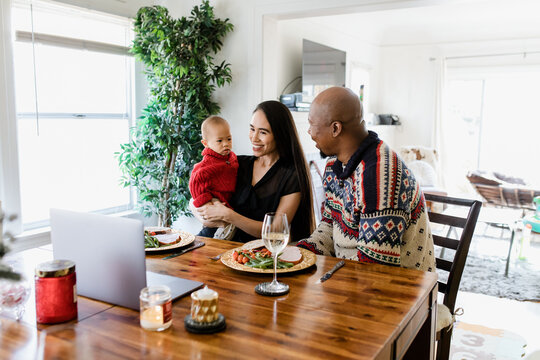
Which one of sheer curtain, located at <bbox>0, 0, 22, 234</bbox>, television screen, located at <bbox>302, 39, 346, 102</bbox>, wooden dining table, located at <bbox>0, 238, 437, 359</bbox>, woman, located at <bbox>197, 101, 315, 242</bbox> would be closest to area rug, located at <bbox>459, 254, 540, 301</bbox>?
woman, located at <bbox>197, 101, 315, 242</bbox>

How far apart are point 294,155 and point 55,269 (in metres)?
1.40

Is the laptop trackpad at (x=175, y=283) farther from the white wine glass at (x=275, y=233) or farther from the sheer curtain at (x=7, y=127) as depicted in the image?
the sheer curtain at (x=7, y=127)

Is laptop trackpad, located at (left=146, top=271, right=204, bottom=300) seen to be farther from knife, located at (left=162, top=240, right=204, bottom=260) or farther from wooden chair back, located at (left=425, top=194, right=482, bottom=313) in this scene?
wooden chair back, located at (left=425, top=194, right=482, bottom=313)

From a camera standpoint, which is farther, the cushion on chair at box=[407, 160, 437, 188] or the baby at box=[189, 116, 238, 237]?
the cushion on chair at box=[407, 160, 437, 188]

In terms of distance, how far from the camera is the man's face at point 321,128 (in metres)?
1.73

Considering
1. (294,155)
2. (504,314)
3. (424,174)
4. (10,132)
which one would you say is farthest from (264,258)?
(424,174)

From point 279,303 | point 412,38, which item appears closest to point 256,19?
point 279,303

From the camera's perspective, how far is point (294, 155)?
2.27 metres

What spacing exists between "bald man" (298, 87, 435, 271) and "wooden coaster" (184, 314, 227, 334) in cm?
68

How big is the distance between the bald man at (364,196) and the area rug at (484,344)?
1.21 metres

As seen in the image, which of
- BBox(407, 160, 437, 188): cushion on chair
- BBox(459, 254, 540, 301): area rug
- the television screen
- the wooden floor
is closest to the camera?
the wooden floor

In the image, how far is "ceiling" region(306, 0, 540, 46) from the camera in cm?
563

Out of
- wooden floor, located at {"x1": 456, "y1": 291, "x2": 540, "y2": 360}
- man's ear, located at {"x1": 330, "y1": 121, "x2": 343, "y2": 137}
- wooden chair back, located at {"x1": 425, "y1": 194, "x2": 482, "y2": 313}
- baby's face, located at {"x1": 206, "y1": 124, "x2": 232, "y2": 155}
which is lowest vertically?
wooden floor, located at {"x1": 456, "y1": 291, "x2": 540, "y2": 360}

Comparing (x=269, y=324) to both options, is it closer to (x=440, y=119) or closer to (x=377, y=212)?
(x=377, y=212)
